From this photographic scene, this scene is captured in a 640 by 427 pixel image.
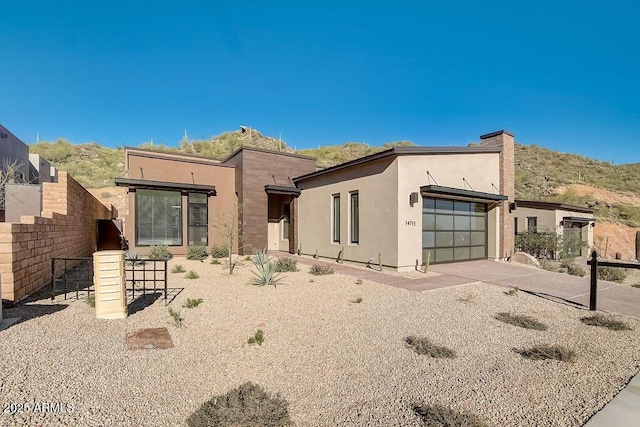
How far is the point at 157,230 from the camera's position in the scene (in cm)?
1517

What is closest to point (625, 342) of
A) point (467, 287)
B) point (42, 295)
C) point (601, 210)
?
point (467, 287)

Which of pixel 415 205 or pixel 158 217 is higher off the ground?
pixel 415 205

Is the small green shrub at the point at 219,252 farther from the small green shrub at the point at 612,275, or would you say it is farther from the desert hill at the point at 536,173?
the small green shrub at the point at 612,275

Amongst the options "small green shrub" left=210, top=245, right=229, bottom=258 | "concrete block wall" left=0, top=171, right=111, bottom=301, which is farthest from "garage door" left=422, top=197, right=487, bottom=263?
"concrete block wall" left=0, top=171, right=111, bottom=301

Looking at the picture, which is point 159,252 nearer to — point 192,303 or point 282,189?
point 282,189

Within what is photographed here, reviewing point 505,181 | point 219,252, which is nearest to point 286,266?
point 219,252

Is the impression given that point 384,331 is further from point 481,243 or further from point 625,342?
point 481,243

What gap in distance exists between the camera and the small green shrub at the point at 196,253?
48.1 ft

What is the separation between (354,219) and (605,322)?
8487 millimetres

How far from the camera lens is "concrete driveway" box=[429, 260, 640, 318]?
294 inches

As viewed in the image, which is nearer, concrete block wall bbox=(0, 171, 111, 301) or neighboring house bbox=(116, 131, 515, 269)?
concrete block wall bbox=(0, 171, 111, 301)

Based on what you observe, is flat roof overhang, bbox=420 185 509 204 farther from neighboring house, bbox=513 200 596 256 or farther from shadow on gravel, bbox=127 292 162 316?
shadow on gravel, bbox=127 292 162 316

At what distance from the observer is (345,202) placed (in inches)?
535

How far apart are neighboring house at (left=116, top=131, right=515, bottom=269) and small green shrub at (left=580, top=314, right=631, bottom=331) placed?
5.54 metres
